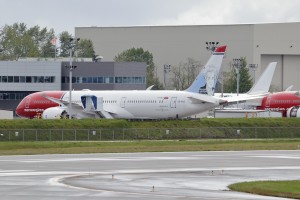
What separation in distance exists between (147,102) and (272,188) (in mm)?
52436

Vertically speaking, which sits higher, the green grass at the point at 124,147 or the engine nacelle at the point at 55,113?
the engine nacelle at the point at 55,113

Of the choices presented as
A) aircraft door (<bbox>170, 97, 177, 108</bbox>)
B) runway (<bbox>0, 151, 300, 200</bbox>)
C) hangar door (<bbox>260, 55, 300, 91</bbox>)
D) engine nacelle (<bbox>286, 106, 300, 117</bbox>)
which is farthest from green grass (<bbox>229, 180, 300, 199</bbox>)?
hangar door (<bbox>260, 55, 300, 91</bbox>)

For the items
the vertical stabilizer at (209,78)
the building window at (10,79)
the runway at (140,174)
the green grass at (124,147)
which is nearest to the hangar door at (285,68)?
the building window at (10,79)

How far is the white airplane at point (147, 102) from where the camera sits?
3260 inches

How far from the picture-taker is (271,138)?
77.3 m

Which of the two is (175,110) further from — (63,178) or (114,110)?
(63,178)

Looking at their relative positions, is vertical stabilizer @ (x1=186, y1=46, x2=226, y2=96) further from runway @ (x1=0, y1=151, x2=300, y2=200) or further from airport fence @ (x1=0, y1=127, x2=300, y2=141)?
runway @ (x1=0, y1=151, x2=300, y2=200)

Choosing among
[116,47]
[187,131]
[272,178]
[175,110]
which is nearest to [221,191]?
[272,178]

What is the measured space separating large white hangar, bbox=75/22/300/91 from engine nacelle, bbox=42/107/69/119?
75.4 m

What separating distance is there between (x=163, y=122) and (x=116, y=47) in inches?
3863

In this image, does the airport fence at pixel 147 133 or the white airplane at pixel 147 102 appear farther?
the white airplane at pixel 147 102

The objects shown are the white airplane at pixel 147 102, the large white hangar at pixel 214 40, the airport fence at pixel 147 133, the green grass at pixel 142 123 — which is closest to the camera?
the airport fence at pixel 147 133

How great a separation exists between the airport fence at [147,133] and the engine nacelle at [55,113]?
12955mm

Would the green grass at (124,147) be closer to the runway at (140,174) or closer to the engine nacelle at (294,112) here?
the runway at (140,174)
